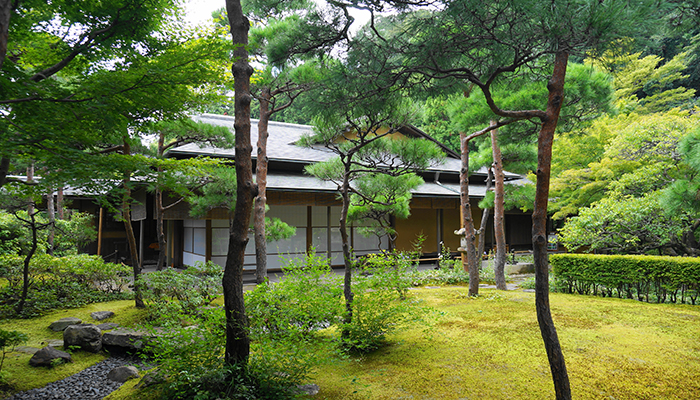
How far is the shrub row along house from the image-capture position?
36.7 feet

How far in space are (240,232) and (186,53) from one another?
222 centimetres

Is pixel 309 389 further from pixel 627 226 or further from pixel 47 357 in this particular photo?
pixel 627 226

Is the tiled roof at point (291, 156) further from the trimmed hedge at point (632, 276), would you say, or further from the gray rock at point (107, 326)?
the gray rock at point (107, 326)

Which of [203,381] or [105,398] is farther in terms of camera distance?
[105,398]

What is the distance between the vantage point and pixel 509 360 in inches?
163

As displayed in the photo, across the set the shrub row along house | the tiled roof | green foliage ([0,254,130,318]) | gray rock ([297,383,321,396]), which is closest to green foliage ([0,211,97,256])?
green foliage ([0,254,130,318])

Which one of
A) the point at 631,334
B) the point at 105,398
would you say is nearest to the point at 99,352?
the point at 105,398

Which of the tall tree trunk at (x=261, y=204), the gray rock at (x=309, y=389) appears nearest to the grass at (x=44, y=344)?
the tall tree trunk at (x=261, y=204)

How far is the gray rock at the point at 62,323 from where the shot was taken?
5.96 meters

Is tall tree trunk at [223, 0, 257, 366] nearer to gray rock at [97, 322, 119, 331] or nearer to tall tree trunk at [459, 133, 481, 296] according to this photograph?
gray rock at [97, 322, 119, 331]

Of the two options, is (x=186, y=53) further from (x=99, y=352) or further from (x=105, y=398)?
(x=99, y=352)

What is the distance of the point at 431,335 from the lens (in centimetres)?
487

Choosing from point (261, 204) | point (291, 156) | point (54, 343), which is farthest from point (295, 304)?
point (291, 156)

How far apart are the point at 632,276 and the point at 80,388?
29.7 ft
